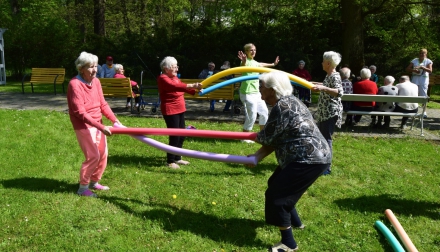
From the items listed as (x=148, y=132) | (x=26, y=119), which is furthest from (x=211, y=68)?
(x=148, y=132)

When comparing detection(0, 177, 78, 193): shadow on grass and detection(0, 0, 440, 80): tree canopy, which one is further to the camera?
detection(0, 0, 440, 80): tree canopy

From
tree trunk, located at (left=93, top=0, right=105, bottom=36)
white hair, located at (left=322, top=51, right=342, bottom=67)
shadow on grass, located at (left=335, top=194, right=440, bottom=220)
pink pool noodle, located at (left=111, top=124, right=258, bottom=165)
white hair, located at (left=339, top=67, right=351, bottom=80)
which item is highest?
tree trunk, located at (left=93, top=0, right=105, bottom=36)

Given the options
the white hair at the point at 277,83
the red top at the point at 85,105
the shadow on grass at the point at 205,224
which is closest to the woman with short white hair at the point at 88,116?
the red top at the point at 85,105

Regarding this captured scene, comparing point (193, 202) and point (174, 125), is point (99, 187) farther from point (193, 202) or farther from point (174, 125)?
point (174, 125)

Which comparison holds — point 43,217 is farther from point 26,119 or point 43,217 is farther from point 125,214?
point 26,119

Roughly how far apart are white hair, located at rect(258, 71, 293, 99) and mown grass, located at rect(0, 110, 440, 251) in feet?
5.70

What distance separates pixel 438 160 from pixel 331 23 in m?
17.9

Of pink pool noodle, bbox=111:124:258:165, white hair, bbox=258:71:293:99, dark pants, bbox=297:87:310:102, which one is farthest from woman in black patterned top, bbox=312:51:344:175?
dark pants, bbox=297:87:310:102

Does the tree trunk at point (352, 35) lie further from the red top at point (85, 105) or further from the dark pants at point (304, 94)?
the red top at point (85, 105)

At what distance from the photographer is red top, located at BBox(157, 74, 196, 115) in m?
6.65

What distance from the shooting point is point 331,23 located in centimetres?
2433

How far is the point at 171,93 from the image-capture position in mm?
6812

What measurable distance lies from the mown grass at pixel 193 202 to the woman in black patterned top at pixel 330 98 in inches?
37.0

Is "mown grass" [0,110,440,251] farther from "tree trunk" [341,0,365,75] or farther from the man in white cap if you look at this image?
"tree trunk" [341,0,365,75]
